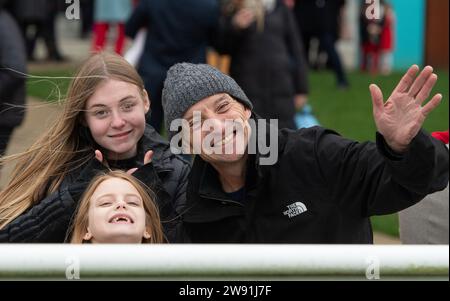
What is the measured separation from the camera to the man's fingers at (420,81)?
274 centimetres

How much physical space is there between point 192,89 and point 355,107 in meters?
8.14

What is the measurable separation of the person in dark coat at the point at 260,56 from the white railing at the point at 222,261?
15.5ft

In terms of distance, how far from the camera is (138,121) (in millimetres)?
3570

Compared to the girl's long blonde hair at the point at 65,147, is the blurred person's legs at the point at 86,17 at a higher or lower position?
higher

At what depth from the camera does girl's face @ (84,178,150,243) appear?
3027mm

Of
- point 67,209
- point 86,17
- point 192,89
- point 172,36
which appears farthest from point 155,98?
point 86,17

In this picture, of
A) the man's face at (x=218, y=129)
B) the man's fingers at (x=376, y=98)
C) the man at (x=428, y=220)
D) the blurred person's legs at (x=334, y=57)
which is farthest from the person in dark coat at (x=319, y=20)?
the man's fingers at (x=376, y=98)

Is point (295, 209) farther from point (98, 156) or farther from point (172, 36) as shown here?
point (172, 36)

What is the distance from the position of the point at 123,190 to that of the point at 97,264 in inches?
38.6

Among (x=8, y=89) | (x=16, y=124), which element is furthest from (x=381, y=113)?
(x=8, y=89)

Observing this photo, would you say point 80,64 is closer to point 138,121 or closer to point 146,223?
point 138,121

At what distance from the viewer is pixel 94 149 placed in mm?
3627

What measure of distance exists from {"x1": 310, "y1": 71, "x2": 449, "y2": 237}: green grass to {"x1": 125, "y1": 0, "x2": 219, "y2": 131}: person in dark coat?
3.68ft

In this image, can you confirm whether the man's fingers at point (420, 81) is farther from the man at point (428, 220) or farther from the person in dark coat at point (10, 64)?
the person in dark coat at point (10, 64)
